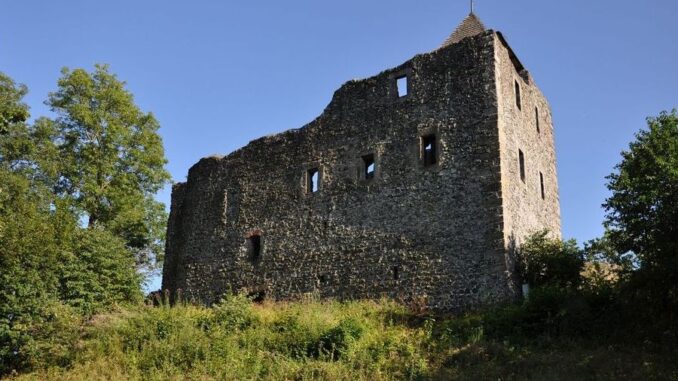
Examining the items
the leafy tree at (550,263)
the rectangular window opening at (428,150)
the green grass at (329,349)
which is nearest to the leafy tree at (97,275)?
the green grass at (329,349)

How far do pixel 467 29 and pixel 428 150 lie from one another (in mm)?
4980

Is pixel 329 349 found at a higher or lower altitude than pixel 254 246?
lower

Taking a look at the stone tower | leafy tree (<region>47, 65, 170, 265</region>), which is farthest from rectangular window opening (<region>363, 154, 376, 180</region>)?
leafy tree (<region>47, 65, 170, 265</region>)

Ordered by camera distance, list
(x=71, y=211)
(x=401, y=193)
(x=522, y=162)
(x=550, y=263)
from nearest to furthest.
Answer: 1. (x=550, y=263)
2. (x=401, y=193)
3. (x=522, y=162)
4. (x=71, y=211)

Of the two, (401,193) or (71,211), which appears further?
(71,211)

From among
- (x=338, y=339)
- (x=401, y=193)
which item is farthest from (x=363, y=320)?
(x=401, y=193)

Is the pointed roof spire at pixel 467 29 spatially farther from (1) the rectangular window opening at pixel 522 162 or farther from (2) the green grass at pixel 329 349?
(2) the green grass at pixel 329 349

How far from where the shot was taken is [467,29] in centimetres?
2270

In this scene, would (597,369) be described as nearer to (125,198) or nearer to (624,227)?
(624,227)

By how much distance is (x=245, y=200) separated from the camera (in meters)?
24.0

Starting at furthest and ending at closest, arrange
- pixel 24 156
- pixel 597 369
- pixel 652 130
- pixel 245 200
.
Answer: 1. pixel 24 156
2. pixel 245 200
3. pixel 652 130
4. pixel 597 369

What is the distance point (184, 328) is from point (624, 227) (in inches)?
415

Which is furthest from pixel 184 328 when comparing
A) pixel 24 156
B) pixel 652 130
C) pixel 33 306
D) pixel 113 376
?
pixel 24 156

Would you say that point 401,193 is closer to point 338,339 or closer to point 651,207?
point 338,339
